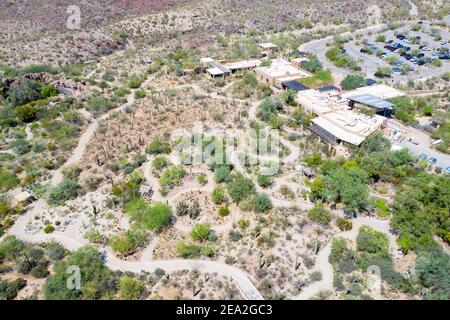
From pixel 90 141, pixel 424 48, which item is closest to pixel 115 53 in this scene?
pixel 90 141

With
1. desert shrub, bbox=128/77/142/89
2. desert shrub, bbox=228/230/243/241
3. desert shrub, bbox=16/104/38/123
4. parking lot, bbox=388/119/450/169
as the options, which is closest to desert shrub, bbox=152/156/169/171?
desert shrub, bbox=228/230/243/241

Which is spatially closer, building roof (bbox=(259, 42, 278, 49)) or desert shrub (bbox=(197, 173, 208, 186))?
desert shrub (bbox=(197, 173, 208, 186))

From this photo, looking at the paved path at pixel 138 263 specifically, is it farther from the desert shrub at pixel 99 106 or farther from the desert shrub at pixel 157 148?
the desert shrub at pixel 99 106

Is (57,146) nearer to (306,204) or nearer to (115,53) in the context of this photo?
(306,204)

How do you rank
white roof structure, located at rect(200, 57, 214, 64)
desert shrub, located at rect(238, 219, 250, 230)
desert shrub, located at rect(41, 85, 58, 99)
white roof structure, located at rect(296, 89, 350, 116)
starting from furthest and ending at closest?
white roof structure, located at rect(200, 57, 214, 64)
desert shrub, located at rect(41, 85, 58, 99)
white roof structure, located at rect(296, 89, 350, 116)
desert shrub, located at rect(238, 219, 250, 230)

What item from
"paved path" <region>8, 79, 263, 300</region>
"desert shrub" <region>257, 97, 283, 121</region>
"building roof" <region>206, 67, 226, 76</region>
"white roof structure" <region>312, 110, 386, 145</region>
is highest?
"building roof" <region>206, 67, 226, 76</region>

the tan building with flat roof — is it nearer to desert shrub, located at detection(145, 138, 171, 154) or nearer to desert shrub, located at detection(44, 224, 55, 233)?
desert shrub, located at detection(145, 138, 171, 154)

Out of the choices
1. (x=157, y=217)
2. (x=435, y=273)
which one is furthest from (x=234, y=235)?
(x=435, y=273)
